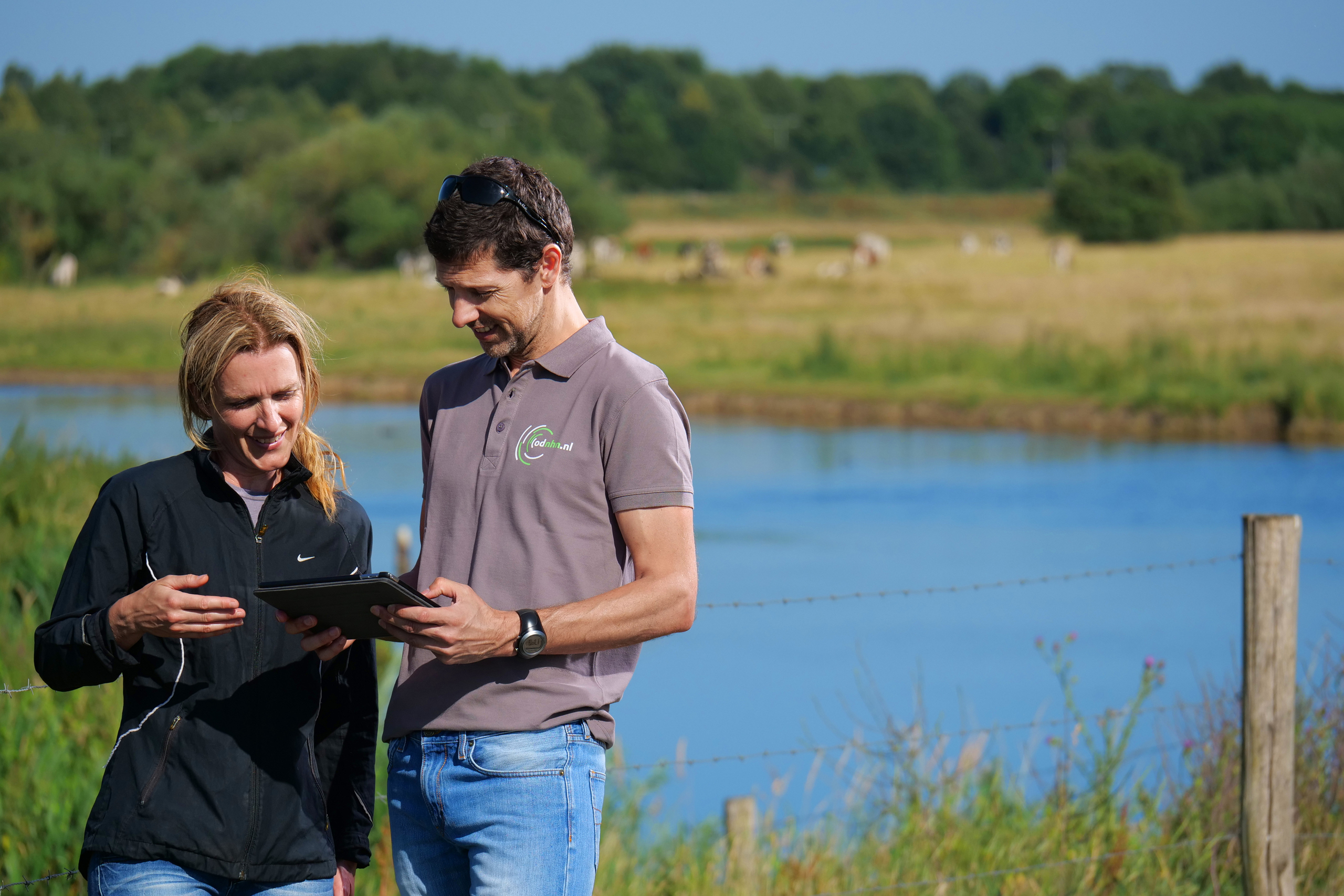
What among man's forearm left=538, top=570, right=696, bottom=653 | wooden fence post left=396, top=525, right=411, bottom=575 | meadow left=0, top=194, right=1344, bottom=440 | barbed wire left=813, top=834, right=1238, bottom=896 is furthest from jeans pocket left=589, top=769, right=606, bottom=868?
meadow left=0, top=194, right=1344, bottom=440

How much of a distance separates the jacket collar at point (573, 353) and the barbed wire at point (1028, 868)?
189 centimetres

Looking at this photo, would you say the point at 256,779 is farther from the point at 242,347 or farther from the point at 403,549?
the point at 403,549

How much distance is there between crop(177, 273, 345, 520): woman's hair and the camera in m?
2.22

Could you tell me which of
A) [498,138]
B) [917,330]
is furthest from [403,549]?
[498,138]

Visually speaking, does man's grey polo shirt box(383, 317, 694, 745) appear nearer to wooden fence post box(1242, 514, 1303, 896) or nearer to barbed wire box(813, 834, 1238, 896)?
barbed wire box(813, 834, 1238, 896)

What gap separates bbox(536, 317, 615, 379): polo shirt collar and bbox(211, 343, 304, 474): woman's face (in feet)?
1.27

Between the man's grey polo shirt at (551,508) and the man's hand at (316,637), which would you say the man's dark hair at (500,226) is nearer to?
the man's grey polo shirt at (551,508)

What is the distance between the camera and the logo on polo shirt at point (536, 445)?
219 cm

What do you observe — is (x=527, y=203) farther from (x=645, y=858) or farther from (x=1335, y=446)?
(x=1335, y=446)

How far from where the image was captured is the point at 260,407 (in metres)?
2.23

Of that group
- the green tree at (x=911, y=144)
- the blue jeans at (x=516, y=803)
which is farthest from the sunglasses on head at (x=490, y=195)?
the green tree at (x=911, y=144)

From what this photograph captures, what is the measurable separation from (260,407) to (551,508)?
47 centimetres

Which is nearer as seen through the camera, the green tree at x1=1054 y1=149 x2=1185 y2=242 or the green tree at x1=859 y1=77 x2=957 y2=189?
the green tree at x1=1054 y1=149 x2=1185 y2=242

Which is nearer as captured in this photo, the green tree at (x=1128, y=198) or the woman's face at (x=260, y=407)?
the woman's face at (x=260, y=407)
